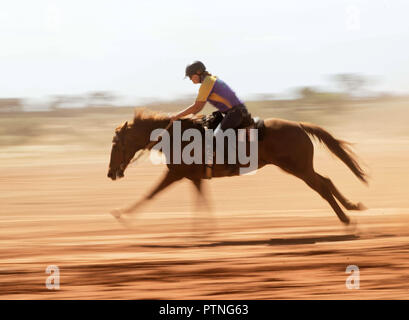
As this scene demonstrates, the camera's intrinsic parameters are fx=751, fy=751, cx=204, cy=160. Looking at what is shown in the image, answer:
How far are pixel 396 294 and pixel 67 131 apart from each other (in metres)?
32.0

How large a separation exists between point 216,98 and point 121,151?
Result: 157cm

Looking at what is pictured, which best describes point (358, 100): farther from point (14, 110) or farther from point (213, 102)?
point (213, 102)

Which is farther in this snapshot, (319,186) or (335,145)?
(335,145)

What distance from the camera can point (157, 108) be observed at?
5428 centimetres

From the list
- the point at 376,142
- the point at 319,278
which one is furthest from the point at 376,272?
the point at 376,142

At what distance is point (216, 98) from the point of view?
10492 millimetres

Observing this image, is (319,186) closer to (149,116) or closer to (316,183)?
(316,183)

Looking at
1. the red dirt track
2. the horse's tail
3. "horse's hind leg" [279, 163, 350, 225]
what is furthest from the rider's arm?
the red dirt track

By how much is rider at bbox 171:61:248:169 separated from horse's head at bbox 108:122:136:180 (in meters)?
0.76

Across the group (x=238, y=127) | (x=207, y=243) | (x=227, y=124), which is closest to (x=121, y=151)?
(x=227, y=124)

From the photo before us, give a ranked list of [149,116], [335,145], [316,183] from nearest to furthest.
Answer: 1. [316,183]
2. [149,116]
3. [335,145]

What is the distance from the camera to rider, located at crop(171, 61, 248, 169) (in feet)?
34.0

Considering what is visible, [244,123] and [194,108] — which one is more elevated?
[194,108]

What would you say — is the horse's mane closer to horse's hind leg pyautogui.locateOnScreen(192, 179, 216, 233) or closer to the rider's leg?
the rider's leg
